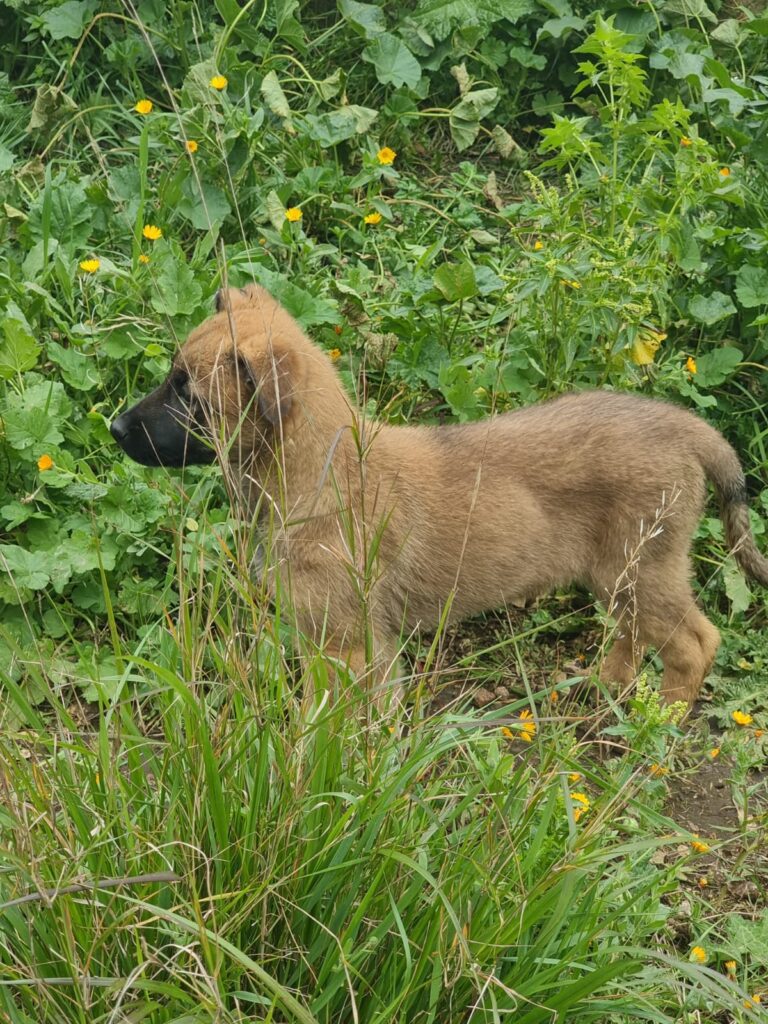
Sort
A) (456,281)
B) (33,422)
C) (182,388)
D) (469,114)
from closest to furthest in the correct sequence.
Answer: (182,388) < (33,422) < (456,281) < (469,114)

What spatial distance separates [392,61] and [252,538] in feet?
12.6

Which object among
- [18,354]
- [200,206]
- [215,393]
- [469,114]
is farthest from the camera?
[469,114]

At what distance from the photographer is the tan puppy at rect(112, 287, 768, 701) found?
13.8ft

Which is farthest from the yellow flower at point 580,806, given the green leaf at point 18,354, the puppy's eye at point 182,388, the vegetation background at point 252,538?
the green leaf at point 18,354

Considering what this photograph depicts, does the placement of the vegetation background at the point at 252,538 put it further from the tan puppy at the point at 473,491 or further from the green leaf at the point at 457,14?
the tan puppy at the point at 473,491

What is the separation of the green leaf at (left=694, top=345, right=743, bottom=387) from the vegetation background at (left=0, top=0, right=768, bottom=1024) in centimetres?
2

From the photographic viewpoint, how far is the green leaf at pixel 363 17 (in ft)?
21.2

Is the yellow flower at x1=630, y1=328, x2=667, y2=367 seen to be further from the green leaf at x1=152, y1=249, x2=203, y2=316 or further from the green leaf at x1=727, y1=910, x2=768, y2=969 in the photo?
the green leaf at x1=727, y1=910, x2=768, y2=969

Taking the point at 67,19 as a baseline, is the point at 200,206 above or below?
below

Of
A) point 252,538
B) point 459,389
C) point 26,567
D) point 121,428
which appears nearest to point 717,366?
point 459,389

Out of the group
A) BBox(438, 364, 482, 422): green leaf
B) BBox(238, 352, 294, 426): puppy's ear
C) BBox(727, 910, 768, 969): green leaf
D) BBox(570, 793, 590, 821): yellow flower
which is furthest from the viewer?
BBox(438, 364, 482, 422): green leaf

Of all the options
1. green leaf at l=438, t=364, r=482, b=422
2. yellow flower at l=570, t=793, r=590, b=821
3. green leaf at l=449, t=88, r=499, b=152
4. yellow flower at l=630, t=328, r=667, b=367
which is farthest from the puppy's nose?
green leaf at l=449, t=88, r=499, b=152

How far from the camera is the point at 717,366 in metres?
5.41

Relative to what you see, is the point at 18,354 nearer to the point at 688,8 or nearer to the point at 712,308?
the point at 712,308
